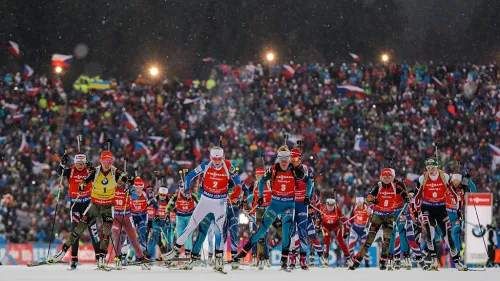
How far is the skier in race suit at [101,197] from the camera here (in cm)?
1883

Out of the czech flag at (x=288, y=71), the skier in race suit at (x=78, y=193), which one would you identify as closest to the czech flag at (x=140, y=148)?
the czech flag at (x=288, y=71)

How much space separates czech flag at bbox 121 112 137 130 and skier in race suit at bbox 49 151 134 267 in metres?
23.2

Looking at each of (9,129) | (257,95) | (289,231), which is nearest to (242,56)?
(257,95)

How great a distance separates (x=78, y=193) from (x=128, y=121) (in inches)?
893

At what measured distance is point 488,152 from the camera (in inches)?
1614

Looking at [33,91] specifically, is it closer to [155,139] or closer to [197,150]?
[155,139]

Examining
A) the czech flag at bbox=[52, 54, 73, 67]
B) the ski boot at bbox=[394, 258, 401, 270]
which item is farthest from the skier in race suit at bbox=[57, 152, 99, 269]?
the czech flag at bbox=[52, 54, 73, 67]

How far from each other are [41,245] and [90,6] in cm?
3342

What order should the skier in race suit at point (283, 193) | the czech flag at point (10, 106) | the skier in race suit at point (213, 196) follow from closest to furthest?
the skier in race suit at point (213, 196), the skier in race suit at point (283, 193), the czech flag at point (10, 106)

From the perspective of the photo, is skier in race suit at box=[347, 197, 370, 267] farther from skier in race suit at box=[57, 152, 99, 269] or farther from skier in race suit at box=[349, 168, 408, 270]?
skier in race suit at box=[57, 152, 99, 269]

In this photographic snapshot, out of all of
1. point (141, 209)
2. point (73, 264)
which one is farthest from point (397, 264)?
point (73, 264)

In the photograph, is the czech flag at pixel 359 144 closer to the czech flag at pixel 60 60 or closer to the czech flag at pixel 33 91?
the czech flag at pixel 33 91

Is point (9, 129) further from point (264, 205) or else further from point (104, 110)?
point (264, 205)

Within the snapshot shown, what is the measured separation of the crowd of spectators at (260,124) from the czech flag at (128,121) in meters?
0.12
